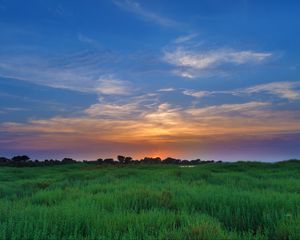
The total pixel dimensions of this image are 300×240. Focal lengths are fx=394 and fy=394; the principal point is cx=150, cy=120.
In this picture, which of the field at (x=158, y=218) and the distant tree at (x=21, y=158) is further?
the distant tree at (x=21, y=158)

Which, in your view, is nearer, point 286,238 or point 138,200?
point 286,238

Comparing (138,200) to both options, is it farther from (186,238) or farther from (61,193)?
(186,238)

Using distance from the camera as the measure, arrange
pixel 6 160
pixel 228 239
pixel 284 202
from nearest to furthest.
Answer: pixel 228 239 < pixel 284 202 < pixel 6 160

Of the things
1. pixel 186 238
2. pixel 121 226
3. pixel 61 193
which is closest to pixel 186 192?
pixel 61 193

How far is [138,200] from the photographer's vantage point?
873 centimetres

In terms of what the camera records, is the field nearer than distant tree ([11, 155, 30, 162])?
Yes

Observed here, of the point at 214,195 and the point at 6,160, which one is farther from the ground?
the point at 6,160

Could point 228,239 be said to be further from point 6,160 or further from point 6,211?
point 6,160

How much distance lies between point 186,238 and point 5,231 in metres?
2.55

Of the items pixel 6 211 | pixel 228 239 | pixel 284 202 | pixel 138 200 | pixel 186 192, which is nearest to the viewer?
pixel 228 239

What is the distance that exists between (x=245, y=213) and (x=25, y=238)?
406cm

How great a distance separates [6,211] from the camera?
6.96 metres

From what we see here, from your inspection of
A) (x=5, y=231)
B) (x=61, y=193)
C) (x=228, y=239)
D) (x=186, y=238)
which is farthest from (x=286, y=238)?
(x=61, y=193)

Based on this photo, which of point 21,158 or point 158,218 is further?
point 21,158
